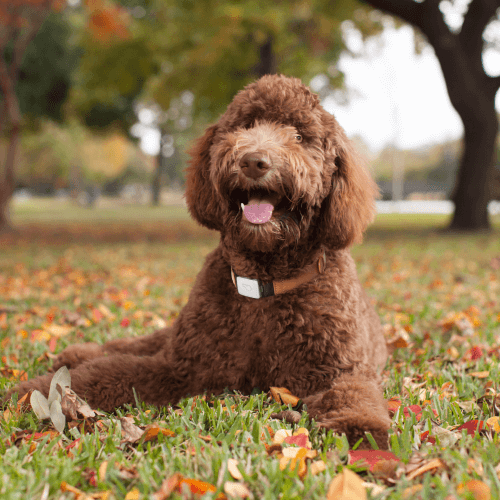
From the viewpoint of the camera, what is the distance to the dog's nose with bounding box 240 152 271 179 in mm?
2180

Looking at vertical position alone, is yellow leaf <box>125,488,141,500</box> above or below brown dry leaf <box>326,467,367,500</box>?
below

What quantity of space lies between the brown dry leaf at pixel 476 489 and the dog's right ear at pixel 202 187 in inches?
65.7

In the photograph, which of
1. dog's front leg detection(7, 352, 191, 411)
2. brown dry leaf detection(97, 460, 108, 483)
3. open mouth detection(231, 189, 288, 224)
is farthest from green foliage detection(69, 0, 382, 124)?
brown dry leaf detection(97, 460, 108, 483)

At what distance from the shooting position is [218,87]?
51.0 ft

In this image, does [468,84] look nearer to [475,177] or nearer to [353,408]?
[475,177]

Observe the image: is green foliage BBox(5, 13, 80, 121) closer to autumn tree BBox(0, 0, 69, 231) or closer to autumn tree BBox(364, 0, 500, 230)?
autumn tree BBox(0, 0, 69, 231)

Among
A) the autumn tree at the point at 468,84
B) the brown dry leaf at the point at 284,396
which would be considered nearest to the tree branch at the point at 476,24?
the autumn tree at the point at 468,84

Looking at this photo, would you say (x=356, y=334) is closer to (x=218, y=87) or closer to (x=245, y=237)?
(x=245, y=237)

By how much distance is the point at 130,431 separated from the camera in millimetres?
2193

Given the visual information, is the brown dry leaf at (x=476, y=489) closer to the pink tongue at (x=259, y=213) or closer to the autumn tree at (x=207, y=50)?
the pink tongue at (x=259, y=213)

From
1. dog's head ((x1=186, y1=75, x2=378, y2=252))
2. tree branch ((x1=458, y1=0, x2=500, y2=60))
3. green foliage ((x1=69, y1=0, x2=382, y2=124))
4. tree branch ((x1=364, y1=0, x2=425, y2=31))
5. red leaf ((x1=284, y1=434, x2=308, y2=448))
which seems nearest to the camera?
red leaf ((x1=284, y1=434, x2=308, y2=448))

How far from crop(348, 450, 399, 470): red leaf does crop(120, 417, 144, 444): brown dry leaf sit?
36.8 inches

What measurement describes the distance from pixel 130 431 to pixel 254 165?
53.0 inches

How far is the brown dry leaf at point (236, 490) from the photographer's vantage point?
1703mm
